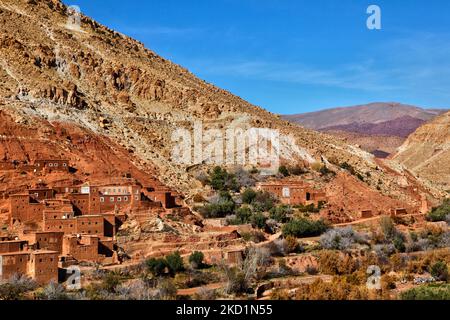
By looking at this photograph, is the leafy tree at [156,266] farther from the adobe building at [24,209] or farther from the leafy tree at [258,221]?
the leafy tree at [258,221]

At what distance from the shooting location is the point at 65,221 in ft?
105

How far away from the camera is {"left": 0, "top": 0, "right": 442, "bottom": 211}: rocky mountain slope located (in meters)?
44.9

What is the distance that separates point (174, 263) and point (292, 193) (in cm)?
1427

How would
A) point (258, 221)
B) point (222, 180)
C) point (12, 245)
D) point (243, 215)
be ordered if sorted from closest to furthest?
point (12, 245) → point (258, 221) → point (243, 215) → point (222, 180)

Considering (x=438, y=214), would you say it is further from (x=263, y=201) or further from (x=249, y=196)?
(x=249, y=196)

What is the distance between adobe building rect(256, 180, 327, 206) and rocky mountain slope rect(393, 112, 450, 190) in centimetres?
3917

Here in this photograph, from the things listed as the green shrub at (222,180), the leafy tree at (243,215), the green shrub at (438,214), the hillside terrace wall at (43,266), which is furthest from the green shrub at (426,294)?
the green shrub at (222,180)

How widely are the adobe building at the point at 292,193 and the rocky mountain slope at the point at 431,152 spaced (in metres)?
39.2

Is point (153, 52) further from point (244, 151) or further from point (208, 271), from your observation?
point (208, 271)

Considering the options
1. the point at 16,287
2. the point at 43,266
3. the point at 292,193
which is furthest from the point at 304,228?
the point at 16,287

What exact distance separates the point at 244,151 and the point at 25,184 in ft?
61.3

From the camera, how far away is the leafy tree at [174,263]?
31.4 m
